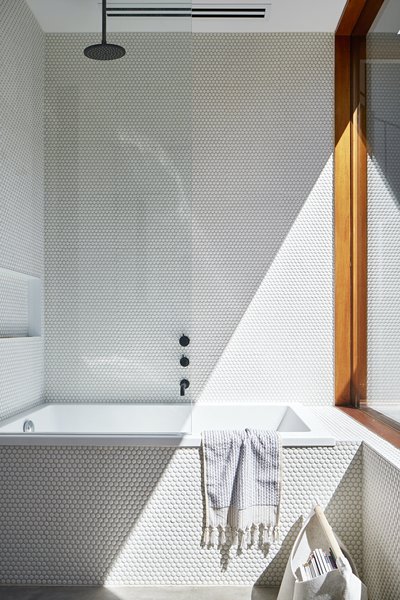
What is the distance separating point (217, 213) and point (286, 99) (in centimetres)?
90

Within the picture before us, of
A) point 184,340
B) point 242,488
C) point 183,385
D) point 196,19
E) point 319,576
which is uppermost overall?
point 196,19

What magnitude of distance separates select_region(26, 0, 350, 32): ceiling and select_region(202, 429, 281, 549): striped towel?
2034 millimetres

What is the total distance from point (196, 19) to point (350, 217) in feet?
5.33

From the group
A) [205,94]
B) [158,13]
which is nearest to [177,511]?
[158,13]

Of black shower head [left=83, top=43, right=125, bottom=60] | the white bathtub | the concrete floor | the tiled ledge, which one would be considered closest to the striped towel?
the white bathtub

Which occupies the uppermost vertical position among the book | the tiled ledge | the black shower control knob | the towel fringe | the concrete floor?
the black shower control knob

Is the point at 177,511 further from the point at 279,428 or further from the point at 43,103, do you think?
the point at 43,103

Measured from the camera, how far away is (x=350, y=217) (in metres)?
4.33

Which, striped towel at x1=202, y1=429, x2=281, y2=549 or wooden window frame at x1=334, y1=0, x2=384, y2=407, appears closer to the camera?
striped towel at x1=202, y1=429, x2=281, y2=549

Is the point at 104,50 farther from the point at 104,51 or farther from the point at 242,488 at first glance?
the point at 242,488

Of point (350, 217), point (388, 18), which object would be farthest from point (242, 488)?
point (388, 18)

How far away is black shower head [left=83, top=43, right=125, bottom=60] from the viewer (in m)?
3.23

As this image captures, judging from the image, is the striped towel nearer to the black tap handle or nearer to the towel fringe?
the towel fringe

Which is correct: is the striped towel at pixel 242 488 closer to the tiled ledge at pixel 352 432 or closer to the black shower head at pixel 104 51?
the tiled ledge at pixel 352 432
